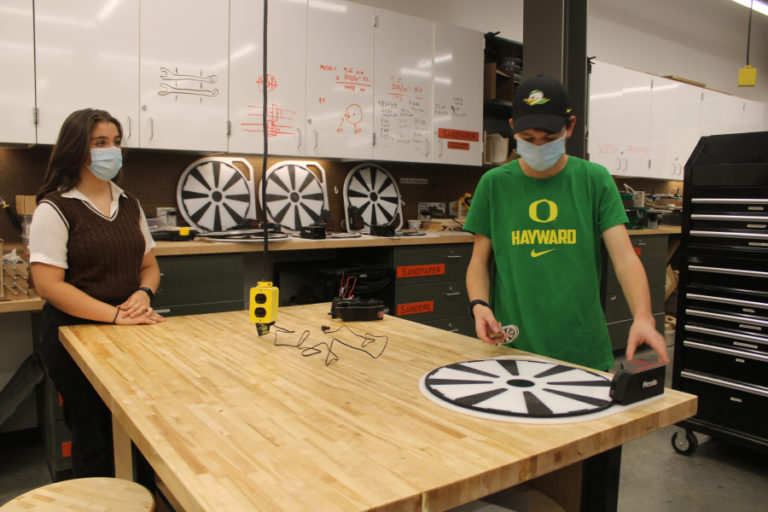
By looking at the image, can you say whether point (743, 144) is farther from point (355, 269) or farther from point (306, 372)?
point (306, 372)

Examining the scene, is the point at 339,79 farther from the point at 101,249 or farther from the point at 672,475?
the point at 672,475

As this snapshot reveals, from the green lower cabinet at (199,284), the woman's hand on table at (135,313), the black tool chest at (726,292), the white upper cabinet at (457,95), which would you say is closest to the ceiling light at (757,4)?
the white upper cabinet at (457,95)

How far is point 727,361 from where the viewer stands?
263 centimetres

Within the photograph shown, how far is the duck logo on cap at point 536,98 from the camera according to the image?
1407 mm

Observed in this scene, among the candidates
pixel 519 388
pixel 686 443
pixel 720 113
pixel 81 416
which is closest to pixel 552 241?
pixel 519 388

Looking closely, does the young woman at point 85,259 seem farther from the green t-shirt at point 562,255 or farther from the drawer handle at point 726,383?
the drawer handle at point 726,383

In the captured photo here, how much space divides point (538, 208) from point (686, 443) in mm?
1896

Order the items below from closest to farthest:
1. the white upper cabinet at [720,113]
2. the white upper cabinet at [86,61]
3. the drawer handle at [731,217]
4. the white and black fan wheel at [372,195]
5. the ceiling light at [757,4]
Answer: the drawer handle at [731,217], the white upper cabinet at [86,61], the white and black fan wheel at [372,195], the ceiling light at [757,4], the white upper cabinet at [720,113]

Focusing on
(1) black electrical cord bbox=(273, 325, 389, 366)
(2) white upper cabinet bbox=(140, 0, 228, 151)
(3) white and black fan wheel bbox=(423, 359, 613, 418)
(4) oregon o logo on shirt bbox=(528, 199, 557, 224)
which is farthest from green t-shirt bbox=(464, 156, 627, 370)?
(2) white upper cabinet bbox=(140, 0, 228, 151)

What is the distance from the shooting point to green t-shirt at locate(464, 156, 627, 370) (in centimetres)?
152

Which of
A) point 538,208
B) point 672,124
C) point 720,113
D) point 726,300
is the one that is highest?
point 720,113

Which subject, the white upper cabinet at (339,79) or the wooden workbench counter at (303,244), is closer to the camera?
the wooden workbench counter at (303,244)

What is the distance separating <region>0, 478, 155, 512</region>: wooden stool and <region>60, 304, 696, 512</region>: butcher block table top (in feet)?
0.72

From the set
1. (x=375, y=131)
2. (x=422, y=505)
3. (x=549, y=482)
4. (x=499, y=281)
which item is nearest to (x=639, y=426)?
(x=549, y=482)
